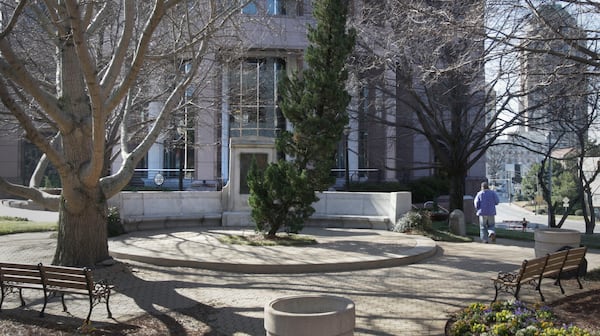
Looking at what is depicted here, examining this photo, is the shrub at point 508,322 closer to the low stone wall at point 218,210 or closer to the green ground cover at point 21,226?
the low stone wall at point 218,210

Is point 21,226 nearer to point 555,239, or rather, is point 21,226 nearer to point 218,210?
point 218,210

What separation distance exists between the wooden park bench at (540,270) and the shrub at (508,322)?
2.39ft

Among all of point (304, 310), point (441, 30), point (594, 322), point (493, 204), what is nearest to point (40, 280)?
point (304, 310)

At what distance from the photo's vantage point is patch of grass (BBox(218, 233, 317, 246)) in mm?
14477


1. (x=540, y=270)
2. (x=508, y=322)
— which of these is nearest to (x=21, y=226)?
(x=540, y=270)

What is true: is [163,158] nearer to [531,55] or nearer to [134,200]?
[134,200]

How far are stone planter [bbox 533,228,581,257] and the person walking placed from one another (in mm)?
4885

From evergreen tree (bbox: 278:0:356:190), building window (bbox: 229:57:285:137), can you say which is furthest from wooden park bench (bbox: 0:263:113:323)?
building window (bbox: 229:57:285:137)

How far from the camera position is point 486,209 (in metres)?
16.0

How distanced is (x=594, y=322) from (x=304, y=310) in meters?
4.04

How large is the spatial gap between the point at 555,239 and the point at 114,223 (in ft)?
40.5

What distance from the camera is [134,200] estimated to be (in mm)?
18672

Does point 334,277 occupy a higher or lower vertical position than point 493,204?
lower

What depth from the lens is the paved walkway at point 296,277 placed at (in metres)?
7.85
